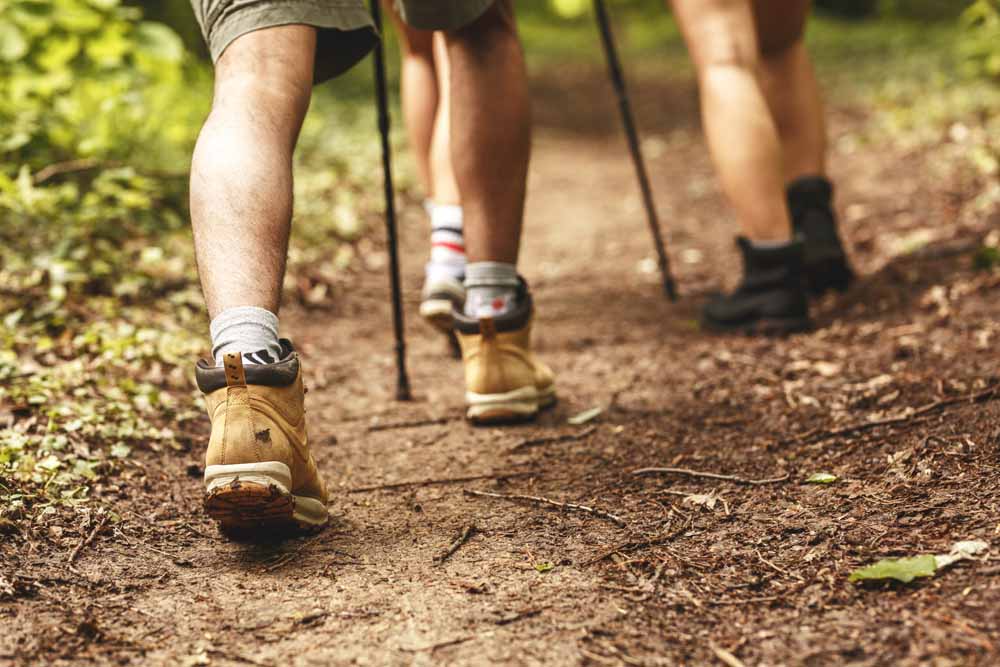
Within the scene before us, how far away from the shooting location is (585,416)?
7.89 ft

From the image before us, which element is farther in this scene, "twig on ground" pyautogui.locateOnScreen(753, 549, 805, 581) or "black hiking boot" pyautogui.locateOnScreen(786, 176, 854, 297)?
"black hiking boot" pyautogui.locateOnScreen(786, 176, 854, 297)

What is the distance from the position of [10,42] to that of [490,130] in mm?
2347

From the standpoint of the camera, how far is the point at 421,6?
208cm

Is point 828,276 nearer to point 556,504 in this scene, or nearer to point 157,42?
point 556,504

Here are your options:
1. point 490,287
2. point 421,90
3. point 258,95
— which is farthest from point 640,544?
point 421,90

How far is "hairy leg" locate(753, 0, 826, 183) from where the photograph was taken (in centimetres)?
348

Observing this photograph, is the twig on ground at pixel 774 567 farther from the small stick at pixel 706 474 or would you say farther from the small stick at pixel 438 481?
the small stick at pixel 438 481

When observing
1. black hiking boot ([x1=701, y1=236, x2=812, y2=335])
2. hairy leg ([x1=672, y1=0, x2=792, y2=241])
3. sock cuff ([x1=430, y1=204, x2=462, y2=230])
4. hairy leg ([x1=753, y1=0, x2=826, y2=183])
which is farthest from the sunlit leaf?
hairy leg ([x1=753, y1=0, x2=826, y2=183])

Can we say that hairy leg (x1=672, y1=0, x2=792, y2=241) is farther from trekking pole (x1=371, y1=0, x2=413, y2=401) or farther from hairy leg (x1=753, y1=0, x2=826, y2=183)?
trekking pole (x1=371, y1=0, x2=413, y2=401)

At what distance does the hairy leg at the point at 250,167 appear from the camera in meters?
1.62

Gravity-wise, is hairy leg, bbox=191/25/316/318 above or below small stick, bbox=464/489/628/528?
above

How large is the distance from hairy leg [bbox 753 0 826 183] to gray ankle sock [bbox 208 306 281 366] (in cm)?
248

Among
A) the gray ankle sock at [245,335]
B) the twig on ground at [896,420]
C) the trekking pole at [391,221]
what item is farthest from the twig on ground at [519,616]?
the trekking pole at [391,221]

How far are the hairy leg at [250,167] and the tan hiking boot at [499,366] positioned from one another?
73 cm
